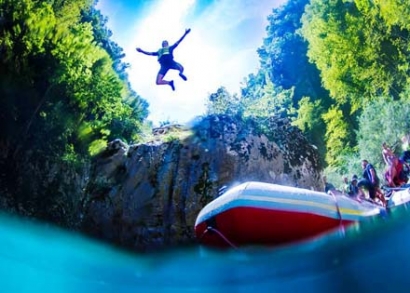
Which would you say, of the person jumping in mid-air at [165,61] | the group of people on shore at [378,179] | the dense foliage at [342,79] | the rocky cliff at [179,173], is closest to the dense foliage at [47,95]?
the rocky cliff at [179,173]

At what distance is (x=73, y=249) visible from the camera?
22.5 feet

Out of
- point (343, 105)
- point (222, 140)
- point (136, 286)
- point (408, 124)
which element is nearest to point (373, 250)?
point (408, 124)

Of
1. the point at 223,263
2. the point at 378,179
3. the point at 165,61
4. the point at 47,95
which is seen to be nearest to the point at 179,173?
the point at 223,263

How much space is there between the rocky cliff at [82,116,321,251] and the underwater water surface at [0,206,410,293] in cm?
42

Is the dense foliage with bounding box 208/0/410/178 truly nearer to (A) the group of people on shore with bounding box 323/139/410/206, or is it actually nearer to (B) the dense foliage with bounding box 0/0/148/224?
(A) the group of people on shore with bounding box 323/139/410/206

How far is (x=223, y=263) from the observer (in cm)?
593

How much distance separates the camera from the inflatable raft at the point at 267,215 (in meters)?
3.97

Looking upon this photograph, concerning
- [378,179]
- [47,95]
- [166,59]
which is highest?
[166,59]

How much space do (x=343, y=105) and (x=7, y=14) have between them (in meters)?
6.81

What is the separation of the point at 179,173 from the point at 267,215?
2518 mm

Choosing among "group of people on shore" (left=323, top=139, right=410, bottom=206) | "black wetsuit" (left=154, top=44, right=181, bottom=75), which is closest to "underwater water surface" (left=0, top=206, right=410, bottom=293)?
"group of people on shore" (left=323, top=139, right=410, bottom=206)

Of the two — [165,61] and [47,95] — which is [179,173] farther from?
[47,95]

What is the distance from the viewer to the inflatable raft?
3.97 meters

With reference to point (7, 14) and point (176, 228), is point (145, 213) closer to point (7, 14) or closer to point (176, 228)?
point (176, 228)
